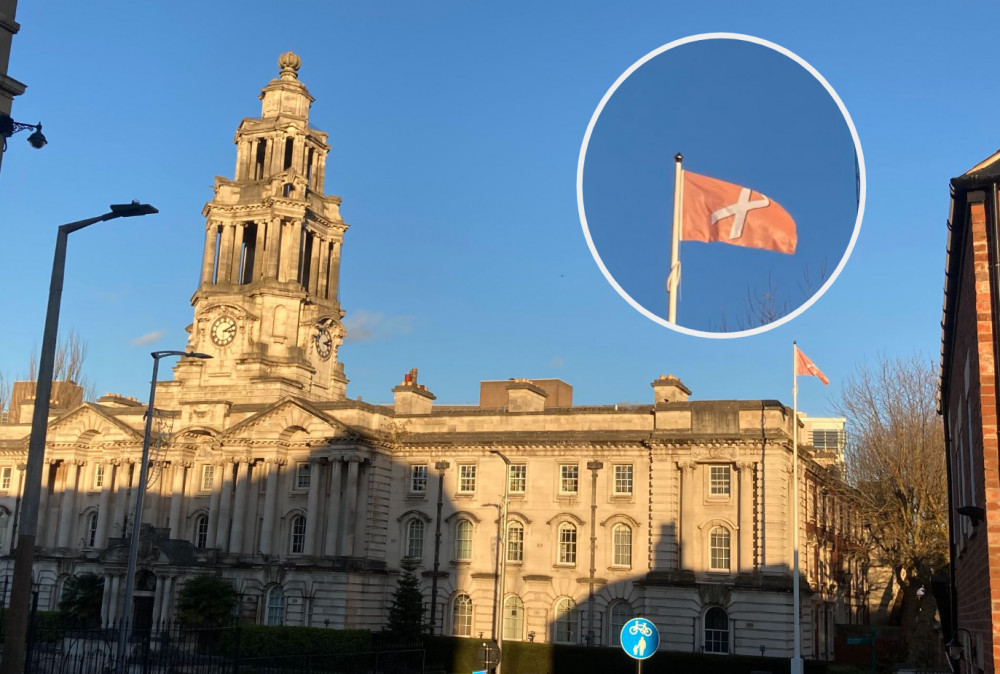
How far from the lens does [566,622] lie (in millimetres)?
57719

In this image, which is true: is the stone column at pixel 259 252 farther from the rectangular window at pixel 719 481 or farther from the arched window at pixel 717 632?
the arched window at pixel 717 632

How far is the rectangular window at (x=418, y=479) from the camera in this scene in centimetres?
6369

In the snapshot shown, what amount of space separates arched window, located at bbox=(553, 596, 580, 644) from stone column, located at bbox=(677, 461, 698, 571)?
650 centimetres

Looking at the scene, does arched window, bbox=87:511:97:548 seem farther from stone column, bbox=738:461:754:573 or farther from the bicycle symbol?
the bicycle symbol

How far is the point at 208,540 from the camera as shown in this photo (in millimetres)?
66188

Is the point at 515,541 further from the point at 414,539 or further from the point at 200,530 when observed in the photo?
the point at 200,530

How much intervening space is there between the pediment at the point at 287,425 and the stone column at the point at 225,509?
230cm

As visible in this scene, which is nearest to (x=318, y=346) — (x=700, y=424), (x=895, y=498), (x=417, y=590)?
(x=417, y=590)

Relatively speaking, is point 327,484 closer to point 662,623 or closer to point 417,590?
point 417,590

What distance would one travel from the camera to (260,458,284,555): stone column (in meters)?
64.0

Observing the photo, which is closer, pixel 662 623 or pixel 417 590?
pixel 662 623

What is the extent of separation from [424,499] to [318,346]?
58.1 ft

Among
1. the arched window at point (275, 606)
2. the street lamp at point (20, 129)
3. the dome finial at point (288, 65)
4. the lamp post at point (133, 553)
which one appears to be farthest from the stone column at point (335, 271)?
the street lamp at point (20, 129)

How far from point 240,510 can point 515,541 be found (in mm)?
17081
